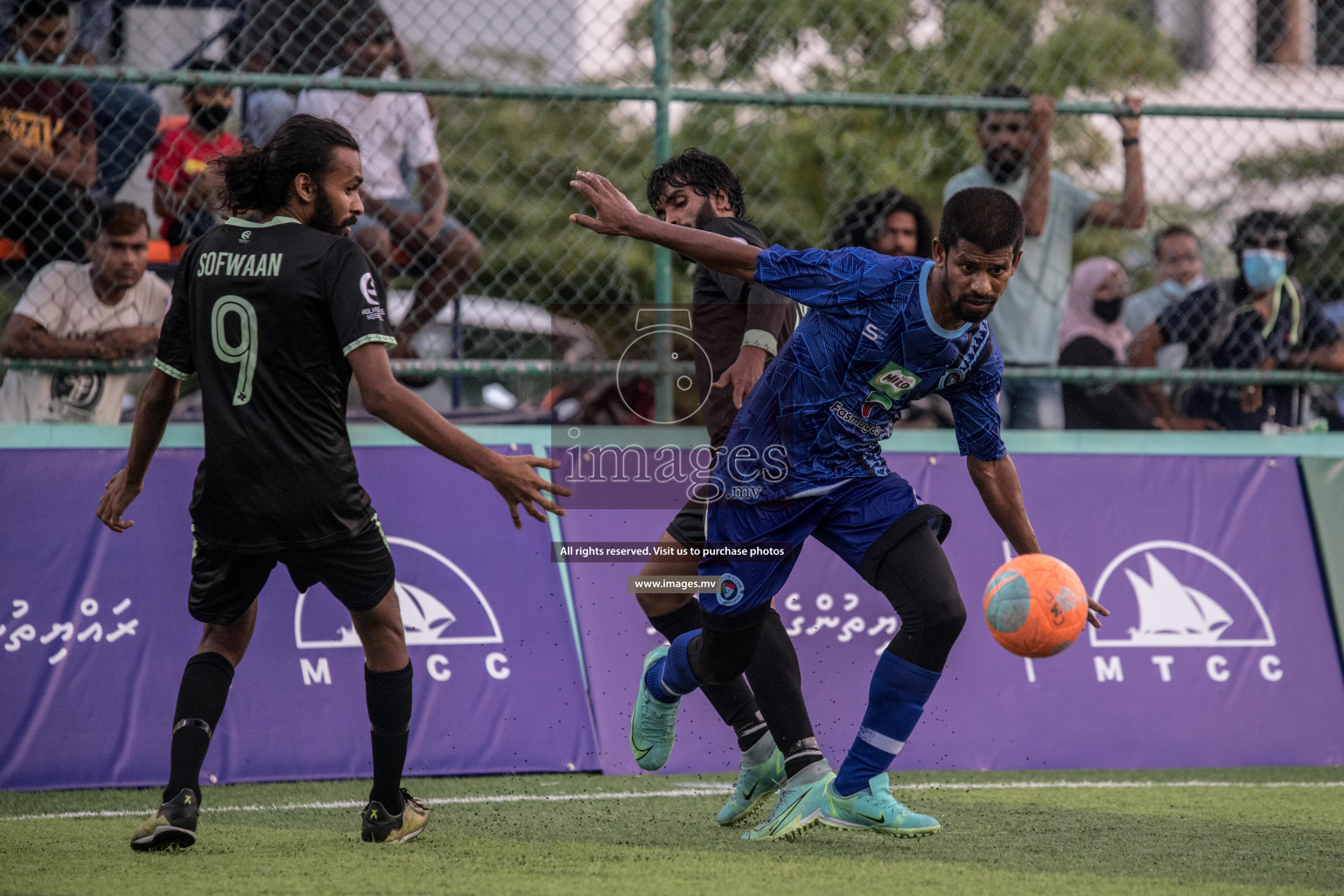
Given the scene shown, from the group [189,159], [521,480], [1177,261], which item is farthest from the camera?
[1177,261]

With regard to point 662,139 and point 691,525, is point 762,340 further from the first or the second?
point 662,139

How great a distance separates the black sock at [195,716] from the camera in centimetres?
412

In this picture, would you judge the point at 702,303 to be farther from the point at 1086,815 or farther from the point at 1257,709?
the point at 1257,709

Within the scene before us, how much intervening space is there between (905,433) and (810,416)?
7.40 feet

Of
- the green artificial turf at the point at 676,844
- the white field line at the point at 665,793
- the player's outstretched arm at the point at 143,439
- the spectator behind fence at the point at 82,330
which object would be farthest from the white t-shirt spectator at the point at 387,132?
the white field line at the point at 665,793

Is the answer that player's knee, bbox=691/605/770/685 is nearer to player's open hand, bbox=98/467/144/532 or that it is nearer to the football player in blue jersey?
the football player in blue jersey

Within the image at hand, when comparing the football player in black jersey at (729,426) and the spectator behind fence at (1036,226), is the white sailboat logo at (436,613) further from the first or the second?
the spectator behind fence at (1036,226)

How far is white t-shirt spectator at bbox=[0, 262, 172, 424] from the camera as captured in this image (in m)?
6.17

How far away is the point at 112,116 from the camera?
266 inches

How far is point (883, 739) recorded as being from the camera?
13.5 feet

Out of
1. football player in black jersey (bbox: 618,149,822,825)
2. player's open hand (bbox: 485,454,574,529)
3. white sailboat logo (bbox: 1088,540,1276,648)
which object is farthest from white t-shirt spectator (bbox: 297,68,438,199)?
white sailboat logo (bbox: 1088,540,1276,648)

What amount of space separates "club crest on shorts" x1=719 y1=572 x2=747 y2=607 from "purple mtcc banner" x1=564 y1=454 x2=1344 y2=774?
161cm

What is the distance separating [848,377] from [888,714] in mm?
1024

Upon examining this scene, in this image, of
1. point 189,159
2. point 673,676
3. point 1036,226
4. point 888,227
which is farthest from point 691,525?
point 189,159
